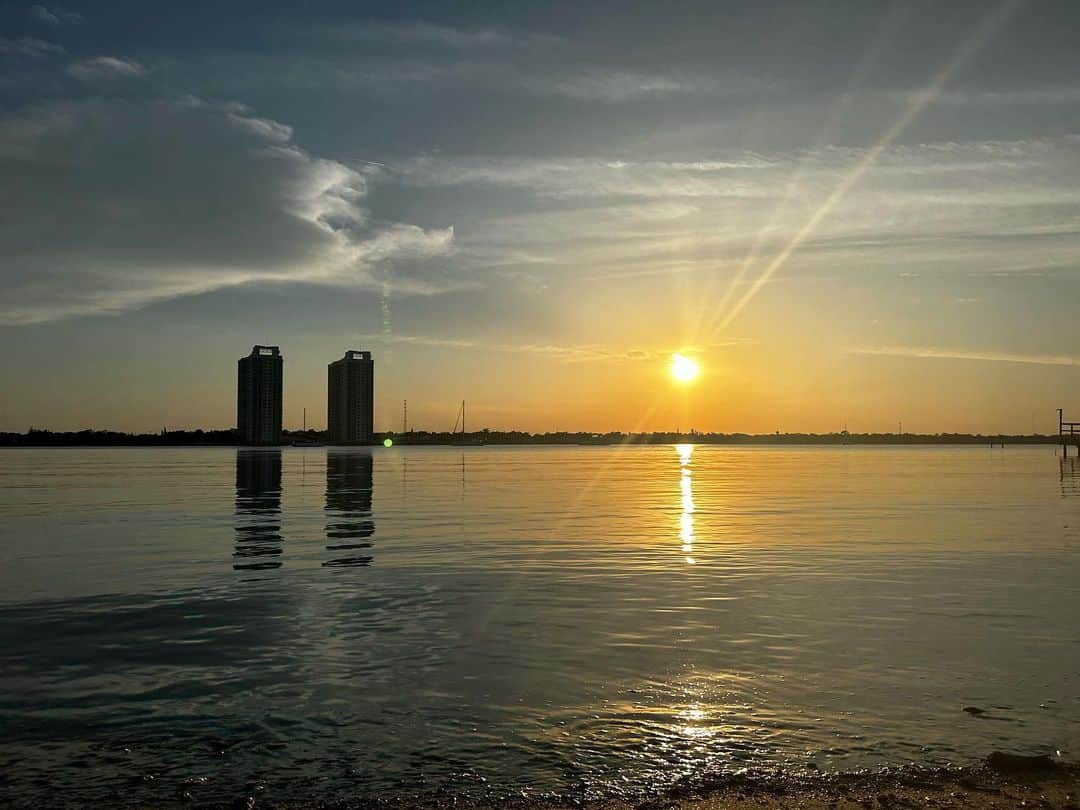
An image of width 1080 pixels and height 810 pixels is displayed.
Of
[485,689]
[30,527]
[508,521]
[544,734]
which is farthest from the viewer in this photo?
[508,521]

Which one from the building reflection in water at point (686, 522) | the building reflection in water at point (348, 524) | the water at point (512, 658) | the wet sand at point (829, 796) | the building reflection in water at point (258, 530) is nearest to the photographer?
the wet sand at point (829, 796)

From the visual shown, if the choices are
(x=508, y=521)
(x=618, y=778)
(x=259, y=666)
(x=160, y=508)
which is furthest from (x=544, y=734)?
(x=160, y=508)

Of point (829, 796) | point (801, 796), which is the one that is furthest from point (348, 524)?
point (829, 796)

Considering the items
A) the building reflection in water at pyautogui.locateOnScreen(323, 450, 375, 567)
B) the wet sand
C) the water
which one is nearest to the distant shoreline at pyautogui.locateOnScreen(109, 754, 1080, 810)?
the wet sand

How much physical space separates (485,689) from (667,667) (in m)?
3.55

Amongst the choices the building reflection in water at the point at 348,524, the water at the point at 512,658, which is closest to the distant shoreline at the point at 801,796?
the water at the point at 512,658

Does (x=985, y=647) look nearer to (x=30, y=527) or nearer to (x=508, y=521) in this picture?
(x=508, y=521)

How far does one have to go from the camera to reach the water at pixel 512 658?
11539 mm

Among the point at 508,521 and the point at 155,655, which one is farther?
the point at 508,521

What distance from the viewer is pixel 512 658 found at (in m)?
17.2

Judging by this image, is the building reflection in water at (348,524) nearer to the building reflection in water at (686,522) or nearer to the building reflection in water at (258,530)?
the building reflection in water at (258,530)

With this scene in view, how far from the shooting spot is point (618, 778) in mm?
10891

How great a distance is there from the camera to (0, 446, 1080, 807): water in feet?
37.9

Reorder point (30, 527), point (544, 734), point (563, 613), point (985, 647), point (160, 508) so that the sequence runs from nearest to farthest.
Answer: point (544, 734)
point (985, 647)
point (563, 613)
point (30, 527)
point (160, 508)
